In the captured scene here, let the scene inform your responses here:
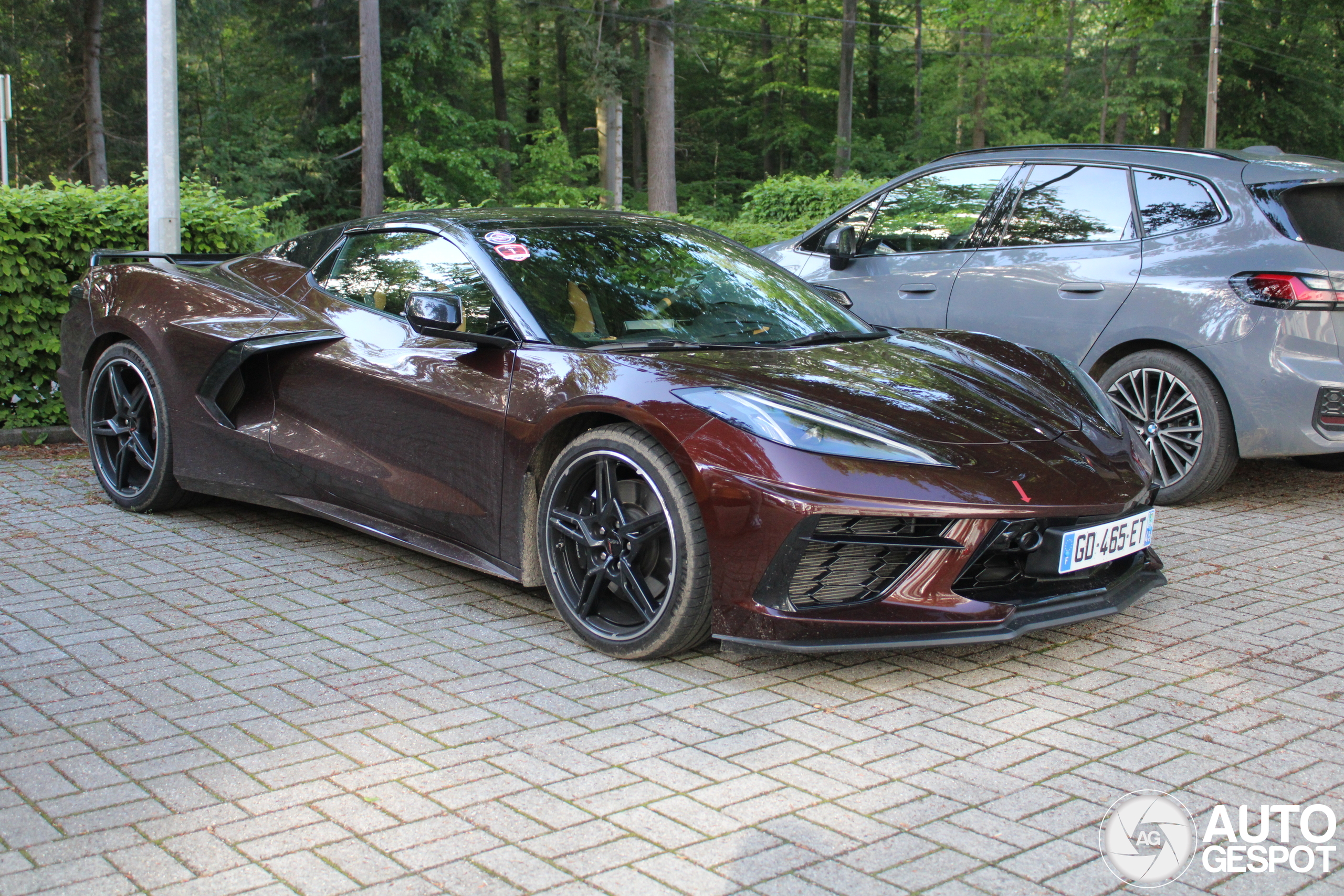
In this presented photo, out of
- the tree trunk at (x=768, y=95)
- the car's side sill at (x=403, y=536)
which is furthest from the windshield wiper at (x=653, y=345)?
the tree trunk at (x=768, y=95)

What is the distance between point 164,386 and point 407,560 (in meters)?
1.44

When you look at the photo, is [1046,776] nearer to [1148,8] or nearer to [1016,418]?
[1016,418]

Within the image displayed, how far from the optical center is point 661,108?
25.4 metres

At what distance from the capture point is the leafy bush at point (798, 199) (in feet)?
58.0

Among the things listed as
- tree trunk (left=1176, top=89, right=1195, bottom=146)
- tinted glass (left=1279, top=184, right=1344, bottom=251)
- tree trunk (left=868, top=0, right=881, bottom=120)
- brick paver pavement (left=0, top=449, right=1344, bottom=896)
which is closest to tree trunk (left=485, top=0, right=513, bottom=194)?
tree trunk (left=868, top=0, right=881, bottom=120)

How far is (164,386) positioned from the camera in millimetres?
5328

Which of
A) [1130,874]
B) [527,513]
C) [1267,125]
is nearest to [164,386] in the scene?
[527,513]

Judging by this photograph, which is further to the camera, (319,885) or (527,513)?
(527,513)

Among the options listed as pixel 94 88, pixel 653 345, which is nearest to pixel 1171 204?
pixel 653 345

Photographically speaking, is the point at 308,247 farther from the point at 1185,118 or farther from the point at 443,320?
the point at 1185,118

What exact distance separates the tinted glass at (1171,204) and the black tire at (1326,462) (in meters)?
1.47

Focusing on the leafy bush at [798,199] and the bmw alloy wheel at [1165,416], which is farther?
the leafy bush at [798,199]

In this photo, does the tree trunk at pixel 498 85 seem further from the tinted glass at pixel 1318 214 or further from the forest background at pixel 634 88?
the tinted glass at pixel 1318 214
